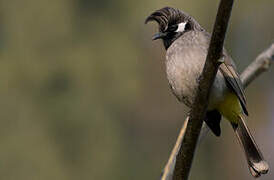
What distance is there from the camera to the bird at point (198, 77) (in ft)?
11.3

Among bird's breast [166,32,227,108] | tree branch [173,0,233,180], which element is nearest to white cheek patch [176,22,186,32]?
bird's breast [166,32,227,108]

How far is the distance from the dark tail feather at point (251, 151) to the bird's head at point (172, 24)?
0.70 metres

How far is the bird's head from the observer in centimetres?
367

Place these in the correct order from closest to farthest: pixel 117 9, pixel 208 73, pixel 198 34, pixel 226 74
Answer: pixel 208 73 < pixel 226 74 < pixel 198 34 < pixel 117 9

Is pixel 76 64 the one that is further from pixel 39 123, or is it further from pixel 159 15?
pixel 159 15

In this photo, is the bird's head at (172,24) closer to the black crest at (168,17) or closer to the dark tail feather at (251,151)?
the black crest at (168,17)

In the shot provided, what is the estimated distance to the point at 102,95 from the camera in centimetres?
941

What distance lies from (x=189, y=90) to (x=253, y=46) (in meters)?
5.86

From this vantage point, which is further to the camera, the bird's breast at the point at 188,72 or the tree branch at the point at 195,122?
the bird's breast at the point at 188,72

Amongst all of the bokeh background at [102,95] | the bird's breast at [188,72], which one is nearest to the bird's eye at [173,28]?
the bird's breast at [188,72]

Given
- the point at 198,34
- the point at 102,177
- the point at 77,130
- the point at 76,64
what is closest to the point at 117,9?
the point at 76,64

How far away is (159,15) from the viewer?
3617mm

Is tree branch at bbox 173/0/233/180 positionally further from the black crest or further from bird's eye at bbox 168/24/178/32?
bird's eye at bbox 168/24/178/32

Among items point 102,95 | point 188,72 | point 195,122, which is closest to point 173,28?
point 188,72
